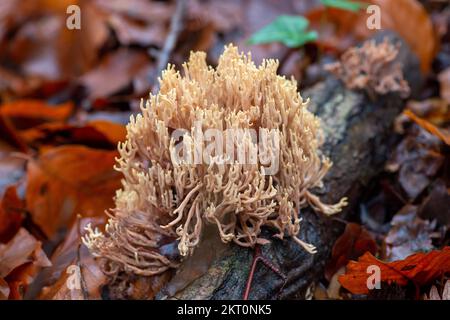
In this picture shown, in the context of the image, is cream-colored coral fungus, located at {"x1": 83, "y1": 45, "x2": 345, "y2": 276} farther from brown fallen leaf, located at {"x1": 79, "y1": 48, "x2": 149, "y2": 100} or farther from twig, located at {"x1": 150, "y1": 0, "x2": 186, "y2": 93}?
brown fallen leaf, located at {"x1": 79, "y1": 48, "x2": 149, "y2": 100}

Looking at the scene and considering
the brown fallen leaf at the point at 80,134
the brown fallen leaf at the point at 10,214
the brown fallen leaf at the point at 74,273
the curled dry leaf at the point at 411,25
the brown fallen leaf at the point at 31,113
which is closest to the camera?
the brown fallen leaf at the point at 74,273

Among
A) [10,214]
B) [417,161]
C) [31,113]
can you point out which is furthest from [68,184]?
[417,161]

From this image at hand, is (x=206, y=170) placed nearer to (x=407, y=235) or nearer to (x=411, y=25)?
(x=407, y=235)

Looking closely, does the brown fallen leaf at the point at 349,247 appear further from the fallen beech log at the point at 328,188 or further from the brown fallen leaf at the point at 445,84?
the brown fallen leaf at the point at 445,84

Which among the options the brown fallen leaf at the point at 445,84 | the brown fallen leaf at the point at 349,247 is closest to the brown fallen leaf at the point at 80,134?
the brown fallen leaf at the point at 349,247

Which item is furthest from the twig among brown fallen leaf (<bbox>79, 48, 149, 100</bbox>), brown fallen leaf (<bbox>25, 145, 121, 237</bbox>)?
brown fallen leaf (<bbox>25, 145, 121, 237</bbox>)

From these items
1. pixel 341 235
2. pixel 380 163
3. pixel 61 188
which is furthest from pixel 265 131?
pixel 61 188

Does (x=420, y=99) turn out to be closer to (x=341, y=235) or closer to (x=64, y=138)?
(x=341, y=235)
